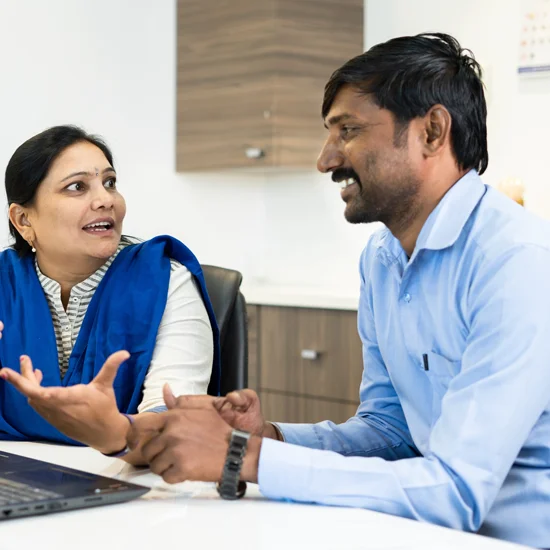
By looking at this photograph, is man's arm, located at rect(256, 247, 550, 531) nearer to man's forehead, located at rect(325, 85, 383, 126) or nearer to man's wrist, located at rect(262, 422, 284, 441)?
man's wrist, located at rect(262, 422, 284, 441)

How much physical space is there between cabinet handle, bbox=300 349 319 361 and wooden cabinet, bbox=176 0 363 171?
0.81 meters

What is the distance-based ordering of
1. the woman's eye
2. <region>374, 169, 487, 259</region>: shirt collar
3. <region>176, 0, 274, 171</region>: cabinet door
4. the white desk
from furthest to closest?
<region>176, 0, 274, 171</region>: cabinet door → the woman's eye → <region>374, 169, 487, 259</region>: shirt collar → the white desk

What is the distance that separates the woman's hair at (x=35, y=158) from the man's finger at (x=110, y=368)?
0.90m

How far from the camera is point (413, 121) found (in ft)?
4.93

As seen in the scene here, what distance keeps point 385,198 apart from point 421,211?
60 millimetres

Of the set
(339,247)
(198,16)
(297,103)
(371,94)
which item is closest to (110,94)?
(198,16)

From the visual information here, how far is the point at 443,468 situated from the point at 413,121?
566 mm

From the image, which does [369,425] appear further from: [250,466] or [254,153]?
[254,153]

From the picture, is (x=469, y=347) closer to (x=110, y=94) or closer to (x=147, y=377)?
(x=147, y=377)

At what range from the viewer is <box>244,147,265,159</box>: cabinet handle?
4004 mm

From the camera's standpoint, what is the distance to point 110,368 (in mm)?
1276

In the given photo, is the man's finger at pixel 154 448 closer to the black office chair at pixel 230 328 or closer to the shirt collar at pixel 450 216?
the shirt collar at pixel 450 216

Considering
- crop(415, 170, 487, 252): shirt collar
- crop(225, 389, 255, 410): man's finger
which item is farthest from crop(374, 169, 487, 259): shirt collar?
crop(225, 389, 255, 410): man's finger

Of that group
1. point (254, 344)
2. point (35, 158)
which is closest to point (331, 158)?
point (35, 158)
